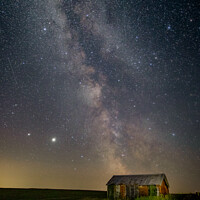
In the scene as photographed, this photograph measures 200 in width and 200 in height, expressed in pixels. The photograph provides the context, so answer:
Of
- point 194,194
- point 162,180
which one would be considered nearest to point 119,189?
point 162,180

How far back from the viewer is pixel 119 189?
3206cm

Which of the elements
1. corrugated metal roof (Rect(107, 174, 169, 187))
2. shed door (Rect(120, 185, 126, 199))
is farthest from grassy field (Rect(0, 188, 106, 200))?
shed door (Rect(120, 185, 126, 199))

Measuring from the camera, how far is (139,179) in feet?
104

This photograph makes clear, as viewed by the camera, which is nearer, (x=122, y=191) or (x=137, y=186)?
(x=137, y=186)

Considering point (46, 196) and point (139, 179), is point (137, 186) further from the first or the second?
point (46, 196)

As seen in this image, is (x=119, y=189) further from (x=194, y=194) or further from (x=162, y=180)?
(x=194, y=194)

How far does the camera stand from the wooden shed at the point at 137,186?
29.5 m

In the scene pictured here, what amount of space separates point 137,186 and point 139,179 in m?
1.34

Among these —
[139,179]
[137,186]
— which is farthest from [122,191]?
[139,179]

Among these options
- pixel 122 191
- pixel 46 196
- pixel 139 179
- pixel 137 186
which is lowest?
pixel 46 196

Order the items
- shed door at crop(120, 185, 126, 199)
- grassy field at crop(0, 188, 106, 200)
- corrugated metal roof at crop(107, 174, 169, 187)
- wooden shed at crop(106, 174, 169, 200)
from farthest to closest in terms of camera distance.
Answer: grassy field at crop(0, 188, 106, 200)
shed door at crop(120, 185, 126, 199)
corrugated metal roof at crop(107, 174, 169, 187)
wooden shed at crop(106, 174, 169, 200)

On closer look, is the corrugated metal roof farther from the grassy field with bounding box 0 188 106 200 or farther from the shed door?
the grassy field with bounding box 0 188 106 200

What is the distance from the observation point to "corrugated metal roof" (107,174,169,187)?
30119mm

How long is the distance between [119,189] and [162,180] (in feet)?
22.3
